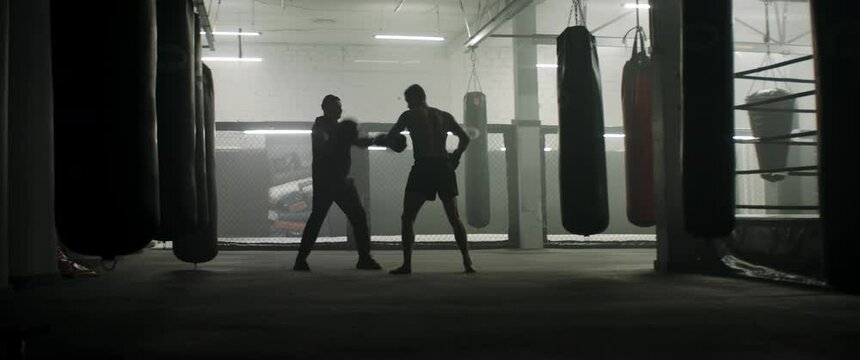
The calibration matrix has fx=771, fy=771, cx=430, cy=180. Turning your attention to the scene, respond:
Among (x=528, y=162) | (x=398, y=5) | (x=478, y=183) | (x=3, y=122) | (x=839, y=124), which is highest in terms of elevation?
→ (x=398, y=5)

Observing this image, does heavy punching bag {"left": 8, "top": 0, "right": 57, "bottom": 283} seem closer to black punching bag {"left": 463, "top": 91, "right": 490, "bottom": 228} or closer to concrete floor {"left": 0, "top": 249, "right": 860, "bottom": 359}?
concrete floor {"left": 0, "top": 249, "right": 860, "bottom": 359}

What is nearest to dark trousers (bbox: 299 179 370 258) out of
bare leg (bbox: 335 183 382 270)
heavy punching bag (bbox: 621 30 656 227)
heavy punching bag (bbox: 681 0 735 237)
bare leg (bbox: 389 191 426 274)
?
bare leg (bbox: 335 183 382 270)

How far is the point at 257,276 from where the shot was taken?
17.2 ft

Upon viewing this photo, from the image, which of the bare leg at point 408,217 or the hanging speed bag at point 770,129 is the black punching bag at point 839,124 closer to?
the bare leg at point 408,217

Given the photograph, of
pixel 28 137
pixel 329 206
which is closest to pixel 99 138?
pixel 28 137

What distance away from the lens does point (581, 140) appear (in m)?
3.86

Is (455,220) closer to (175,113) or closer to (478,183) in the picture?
(175,113)

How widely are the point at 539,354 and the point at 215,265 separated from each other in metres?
4.86

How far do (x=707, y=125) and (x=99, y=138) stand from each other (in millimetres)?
1566

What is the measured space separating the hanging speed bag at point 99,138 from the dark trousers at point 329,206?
3.90m

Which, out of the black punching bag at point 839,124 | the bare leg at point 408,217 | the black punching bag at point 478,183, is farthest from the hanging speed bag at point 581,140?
the black punching bag at point 478,183

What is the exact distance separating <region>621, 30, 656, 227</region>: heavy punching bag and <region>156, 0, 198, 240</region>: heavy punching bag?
3524mm

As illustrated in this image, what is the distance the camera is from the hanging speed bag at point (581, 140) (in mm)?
3748

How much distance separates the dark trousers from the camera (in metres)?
5.80
